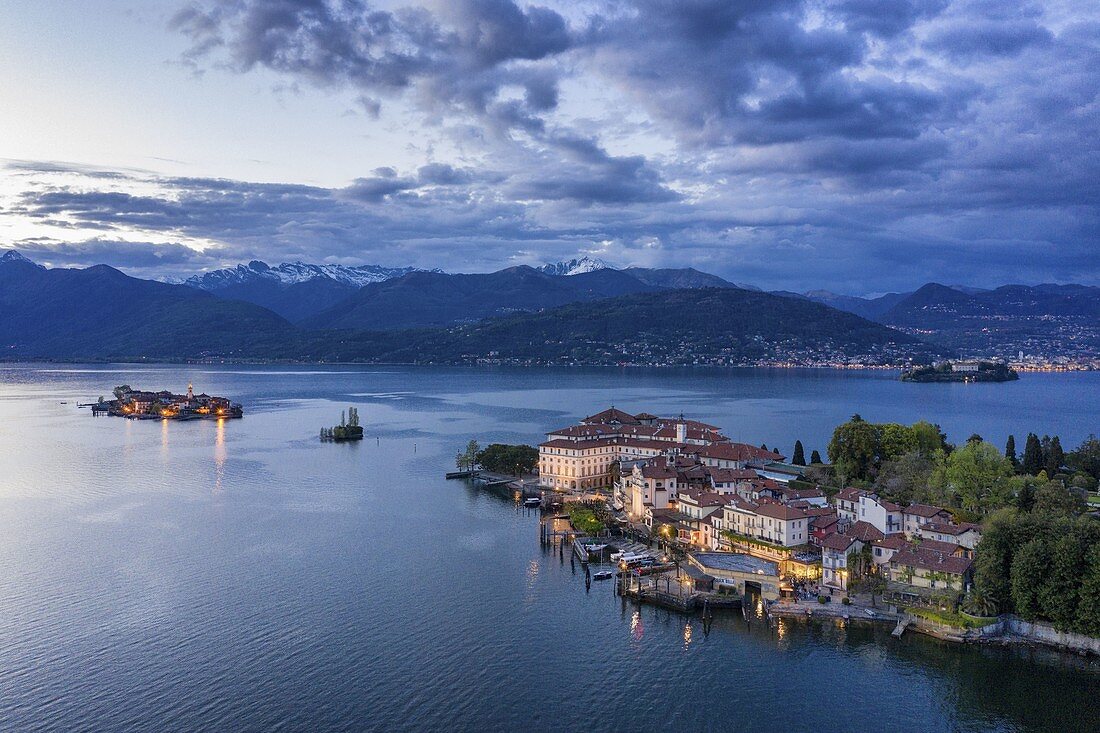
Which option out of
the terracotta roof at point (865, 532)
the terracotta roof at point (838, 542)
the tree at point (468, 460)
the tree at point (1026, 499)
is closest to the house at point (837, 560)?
the terracotta roof at point (838, 542)

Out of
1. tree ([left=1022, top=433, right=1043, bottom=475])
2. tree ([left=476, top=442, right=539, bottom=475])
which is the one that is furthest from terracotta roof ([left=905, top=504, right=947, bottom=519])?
tree ([left=476, top=442, right=539, bottom=475])

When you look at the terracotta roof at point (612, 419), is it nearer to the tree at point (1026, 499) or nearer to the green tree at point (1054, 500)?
the tree at point (1026, 499)

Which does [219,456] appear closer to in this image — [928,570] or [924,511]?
[924,511]

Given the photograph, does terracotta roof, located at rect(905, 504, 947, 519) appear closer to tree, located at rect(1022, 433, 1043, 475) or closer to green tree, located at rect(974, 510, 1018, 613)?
green tree, located at rect(974, 510, 1018, 613)

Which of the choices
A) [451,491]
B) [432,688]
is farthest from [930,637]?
[451,491]

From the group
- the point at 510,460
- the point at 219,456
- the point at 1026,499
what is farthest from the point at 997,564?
the point at 219,456

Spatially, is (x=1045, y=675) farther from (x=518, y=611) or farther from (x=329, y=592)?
(x=329, y=592)
